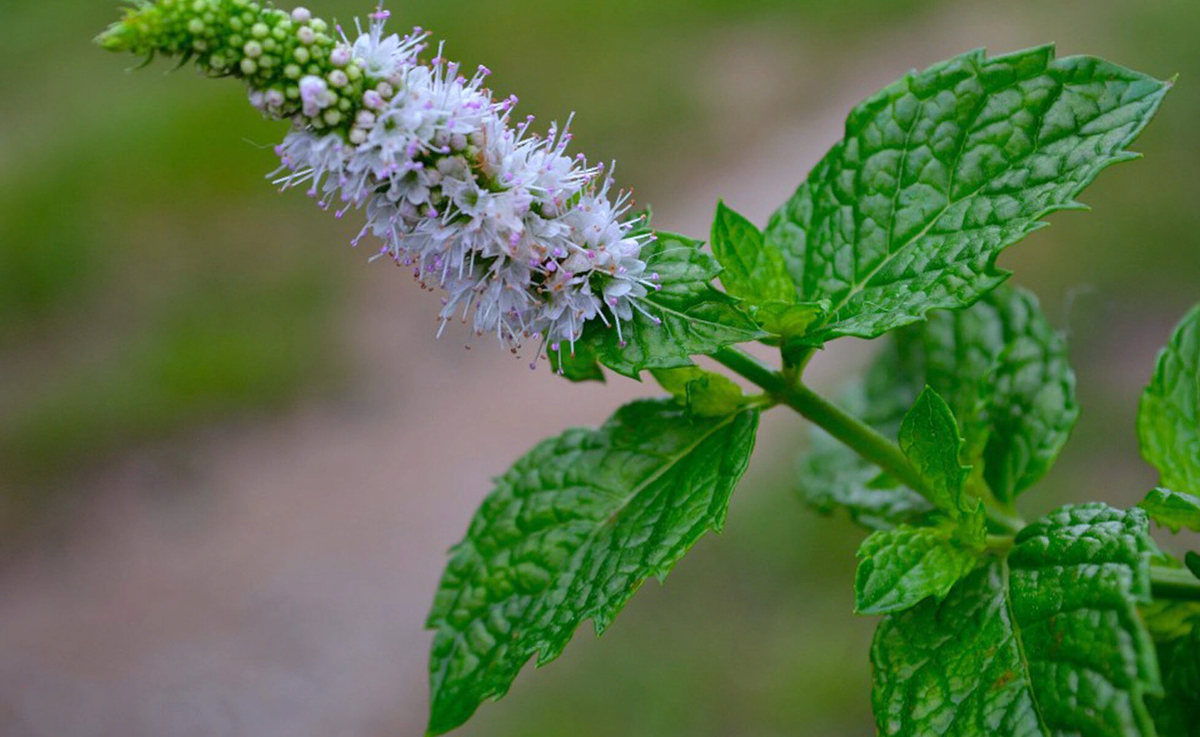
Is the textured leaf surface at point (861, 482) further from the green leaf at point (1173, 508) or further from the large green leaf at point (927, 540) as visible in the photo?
the green leaf at point (1173, 508)

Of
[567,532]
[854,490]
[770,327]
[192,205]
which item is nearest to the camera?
[770,327]

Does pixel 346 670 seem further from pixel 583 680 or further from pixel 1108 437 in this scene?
pixel 1108 437

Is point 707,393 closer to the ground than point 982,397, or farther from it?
closer to the ground

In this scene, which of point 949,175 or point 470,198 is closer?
point 470,198

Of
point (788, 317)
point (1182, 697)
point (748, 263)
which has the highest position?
point (748, 263)

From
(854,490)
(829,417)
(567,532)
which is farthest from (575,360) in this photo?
(854,490)

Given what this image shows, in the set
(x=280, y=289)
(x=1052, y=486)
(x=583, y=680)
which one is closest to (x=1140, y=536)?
(x=1052, y=486)

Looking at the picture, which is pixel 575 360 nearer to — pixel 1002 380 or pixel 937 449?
pixel 937 449

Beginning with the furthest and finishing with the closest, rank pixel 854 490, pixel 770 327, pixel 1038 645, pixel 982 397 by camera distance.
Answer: pixel 854 490, pixel 982 397, pixel 770 327, pixel 1038 645

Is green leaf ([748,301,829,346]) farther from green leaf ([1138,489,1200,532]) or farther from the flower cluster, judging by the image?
green leaf ([1138,489,1200,532])
